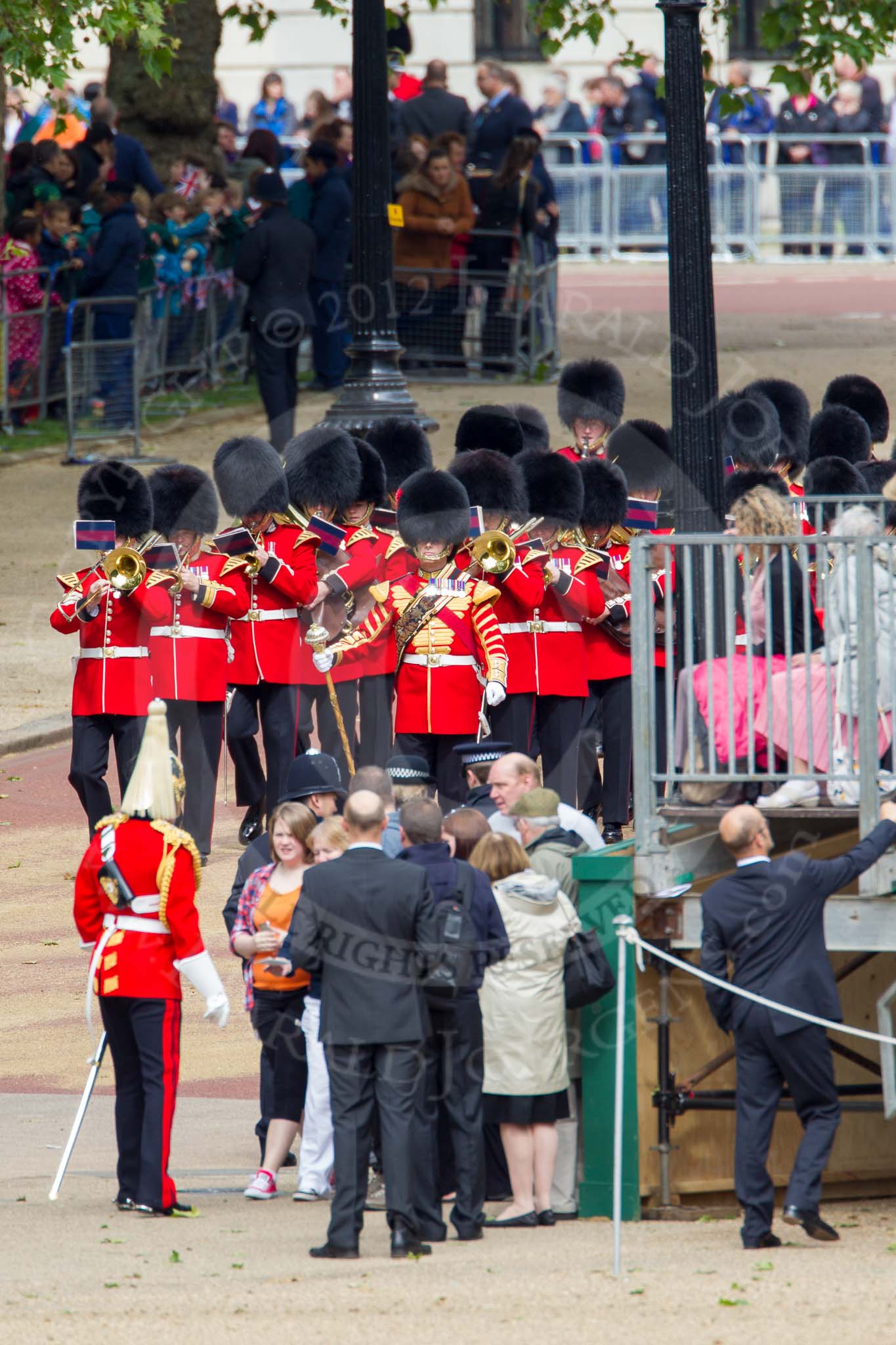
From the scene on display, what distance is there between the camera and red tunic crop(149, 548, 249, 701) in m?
9.48

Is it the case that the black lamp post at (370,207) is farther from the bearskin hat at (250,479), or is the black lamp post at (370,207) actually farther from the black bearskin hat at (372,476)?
the bearskin hat at (250,479)

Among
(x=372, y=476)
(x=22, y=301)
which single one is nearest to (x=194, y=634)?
(x=372, y=476)

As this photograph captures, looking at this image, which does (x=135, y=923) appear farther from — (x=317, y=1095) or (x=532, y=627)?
(x=532, y=627)

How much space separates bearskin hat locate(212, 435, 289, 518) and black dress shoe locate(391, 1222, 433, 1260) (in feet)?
13.4

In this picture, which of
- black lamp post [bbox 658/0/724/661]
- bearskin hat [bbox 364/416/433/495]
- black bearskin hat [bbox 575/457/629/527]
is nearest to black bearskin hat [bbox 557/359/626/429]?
bearskin hat [bbox 364/416/433/495]

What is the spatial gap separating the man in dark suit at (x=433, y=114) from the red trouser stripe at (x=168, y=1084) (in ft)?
43.4

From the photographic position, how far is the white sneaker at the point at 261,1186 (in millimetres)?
6902

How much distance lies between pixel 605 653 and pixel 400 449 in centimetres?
179

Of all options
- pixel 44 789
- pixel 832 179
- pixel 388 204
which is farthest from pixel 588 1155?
pixel 832 179

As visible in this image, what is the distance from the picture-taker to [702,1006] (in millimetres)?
7234

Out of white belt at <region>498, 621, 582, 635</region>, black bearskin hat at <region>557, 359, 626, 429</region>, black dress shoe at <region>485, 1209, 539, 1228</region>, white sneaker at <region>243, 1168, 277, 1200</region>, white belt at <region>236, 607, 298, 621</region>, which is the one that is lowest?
black dress shoe at <region>485, 1209, 539, 1228</region>

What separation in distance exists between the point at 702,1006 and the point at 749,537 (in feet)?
5.04

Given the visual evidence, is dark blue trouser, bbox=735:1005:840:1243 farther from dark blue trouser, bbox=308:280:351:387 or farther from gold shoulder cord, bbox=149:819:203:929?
dark blue trouser, bbox=308:280:351:387

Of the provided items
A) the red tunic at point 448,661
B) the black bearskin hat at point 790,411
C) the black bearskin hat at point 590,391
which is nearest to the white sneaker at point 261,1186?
the red tunic at point 448,661
